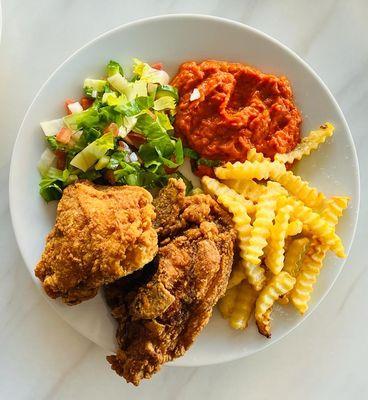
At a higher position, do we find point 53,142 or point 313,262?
point 313,262

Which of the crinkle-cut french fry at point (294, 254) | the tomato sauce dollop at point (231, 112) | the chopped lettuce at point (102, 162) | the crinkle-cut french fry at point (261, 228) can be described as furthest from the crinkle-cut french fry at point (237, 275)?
the chopped lettuce at point (102, 162)

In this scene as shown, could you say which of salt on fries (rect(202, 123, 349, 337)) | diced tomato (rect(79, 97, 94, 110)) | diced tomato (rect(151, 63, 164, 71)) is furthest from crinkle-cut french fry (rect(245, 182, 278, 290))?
diced tomato (rect(79, 97, 94, 110))

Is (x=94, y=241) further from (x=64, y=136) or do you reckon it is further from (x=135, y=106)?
(x=135, y=106)

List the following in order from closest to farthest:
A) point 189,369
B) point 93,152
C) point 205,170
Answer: point 93,152 → point 205,170 → point 189,369

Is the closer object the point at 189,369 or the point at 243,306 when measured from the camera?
the point at 243,306

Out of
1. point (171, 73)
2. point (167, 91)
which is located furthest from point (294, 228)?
point (171, 73)

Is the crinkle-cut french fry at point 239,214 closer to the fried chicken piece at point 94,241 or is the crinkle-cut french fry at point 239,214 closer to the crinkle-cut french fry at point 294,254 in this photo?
the crinkle-cut french fry at point 294,254

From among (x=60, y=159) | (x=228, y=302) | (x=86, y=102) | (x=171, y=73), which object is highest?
(x=171, y=73)
